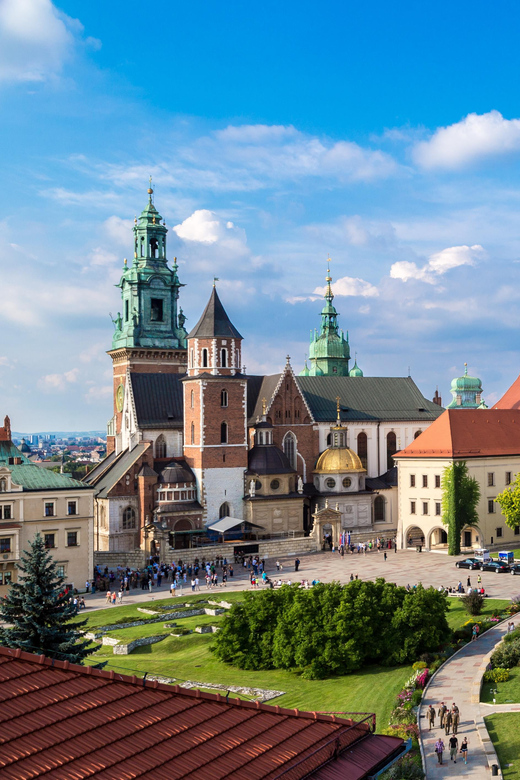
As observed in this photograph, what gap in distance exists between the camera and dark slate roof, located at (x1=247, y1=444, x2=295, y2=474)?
69.4 meters

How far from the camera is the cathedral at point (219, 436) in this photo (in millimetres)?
65625

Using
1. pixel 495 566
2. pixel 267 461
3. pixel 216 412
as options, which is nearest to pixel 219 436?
pixel 216 412

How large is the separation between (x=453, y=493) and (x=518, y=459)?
8.39m

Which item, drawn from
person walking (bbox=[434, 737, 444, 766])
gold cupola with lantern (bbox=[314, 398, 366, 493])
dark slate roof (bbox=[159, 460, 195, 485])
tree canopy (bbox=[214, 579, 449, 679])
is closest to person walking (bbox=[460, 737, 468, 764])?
person walking (bbox=[434, 737, 444, 766])

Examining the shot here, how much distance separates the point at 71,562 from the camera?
53.8 metres

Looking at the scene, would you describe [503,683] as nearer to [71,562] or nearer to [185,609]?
[185,609]

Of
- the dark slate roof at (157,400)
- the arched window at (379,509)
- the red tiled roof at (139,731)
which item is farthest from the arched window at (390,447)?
the red tiled roof at (139,731)

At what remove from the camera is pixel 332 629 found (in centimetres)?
3431

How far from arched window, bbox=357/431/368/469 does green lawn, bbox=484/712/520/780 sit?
180 ft

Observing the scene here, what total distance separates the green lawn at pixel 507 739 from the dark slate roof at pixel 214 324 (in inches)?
1778

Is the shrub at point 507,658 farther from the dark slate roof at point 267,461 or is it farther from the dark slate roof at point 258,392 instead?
the dark slate roof at point 258,392

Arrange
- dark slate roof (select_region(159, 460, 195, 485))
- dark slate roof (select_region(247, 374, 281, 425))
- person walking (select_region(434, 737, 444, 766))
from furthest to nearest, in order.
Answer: dark slate roof (select_region(247, 374, 281, 425)), dark slate roof (select_region(159, 460, 195, 485)), person walking (select_region(434, 737, 444, 766))

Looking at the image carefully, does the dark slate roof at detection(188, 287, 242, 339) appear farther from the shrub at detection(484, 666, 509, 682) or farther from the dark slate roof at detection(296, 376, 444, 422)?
the shrub at detection(484, 666, 509, 682)

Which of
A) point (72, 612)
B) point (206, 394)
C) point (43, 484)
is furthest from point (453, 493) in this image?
point (72, 612)
